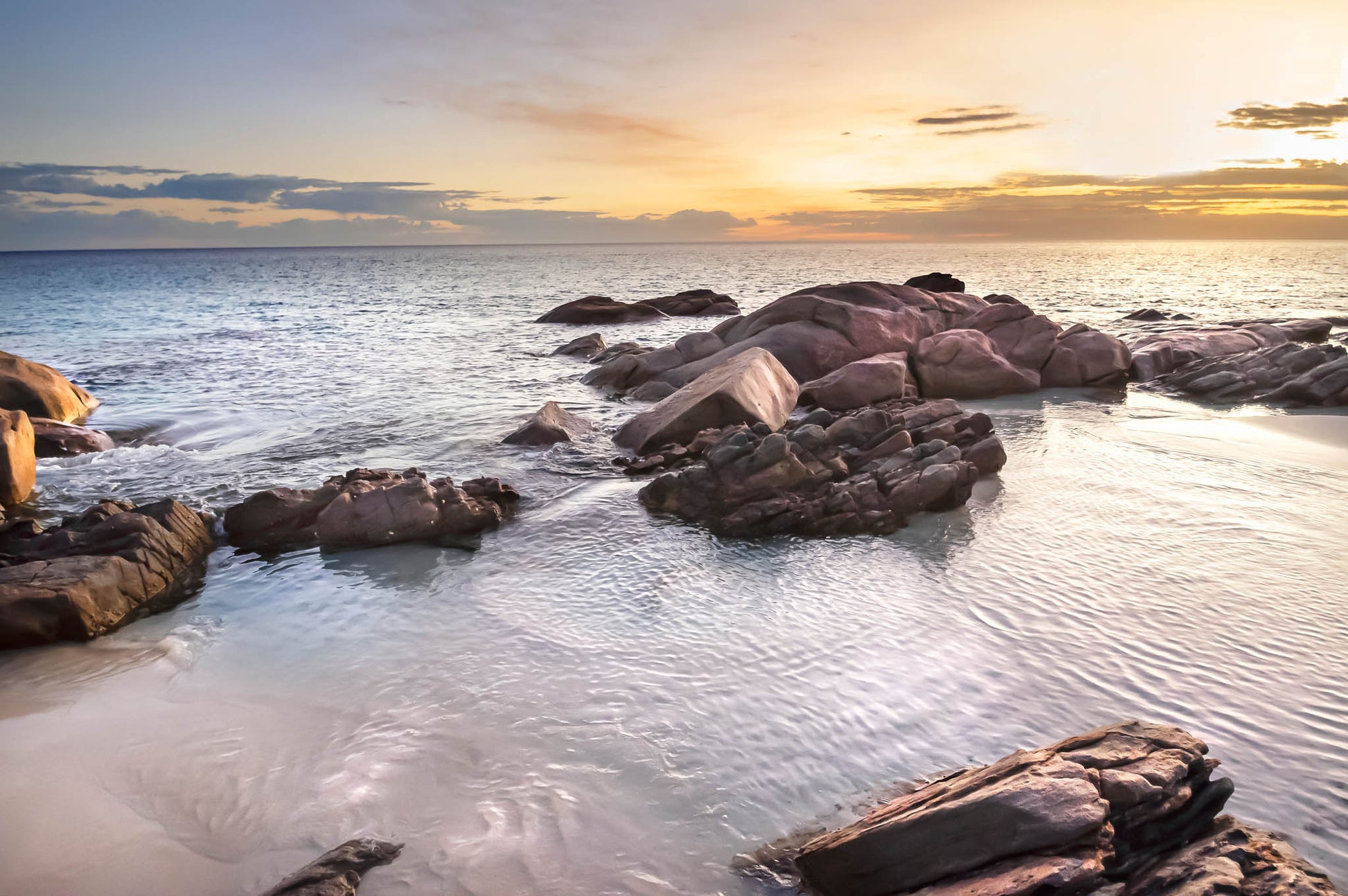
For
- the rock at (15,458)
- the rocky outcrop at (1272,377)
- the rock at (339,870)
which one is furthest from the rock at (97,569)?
the rocky outcrop at (1272,377)

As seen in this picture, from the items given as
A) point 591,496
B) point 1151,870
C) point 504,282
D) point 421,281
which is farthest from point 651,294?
point 1151,870

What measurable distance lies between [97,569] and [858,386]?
12.4 m

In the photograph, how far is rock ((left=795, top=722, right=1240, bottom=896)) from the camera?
3.38m

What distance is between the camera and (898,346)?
18391mm

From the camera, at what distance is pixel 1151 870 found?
345 cm

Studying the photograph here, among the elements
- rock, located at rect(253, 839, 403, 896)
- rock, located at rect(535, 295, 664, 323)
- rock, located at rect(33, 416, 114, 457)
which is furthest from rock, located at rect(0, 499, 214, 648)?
rock, located at rect(535, 295, 664, 323)

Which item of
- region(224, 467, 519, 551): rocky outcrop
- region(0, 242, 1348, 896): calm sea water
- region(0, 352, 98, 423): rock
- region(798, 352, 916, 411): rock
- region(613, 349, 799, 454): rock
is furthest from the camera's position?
region(798, 352, 916, 411): rock

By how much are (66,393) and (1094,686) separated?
19.0 meters

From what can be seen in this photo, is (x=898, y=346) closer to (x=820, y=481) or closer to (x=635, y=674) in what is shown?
(x=820, y=481)

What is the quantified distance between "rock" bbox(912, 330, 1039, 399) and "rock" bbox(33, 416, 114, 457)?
52.2ft

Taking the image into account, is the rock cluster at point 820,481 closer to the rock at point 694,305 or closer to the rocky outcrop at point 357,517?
the rocky outcrop at point 357,517

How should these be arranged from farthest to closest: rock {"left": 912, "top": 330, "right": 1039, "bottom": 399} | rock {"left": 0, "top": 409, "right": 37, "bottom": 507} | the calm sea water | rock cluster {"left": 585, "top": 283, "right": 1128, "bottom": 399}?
rock cluster {"left": 585, "top": 283, "right": 1128, "bottom": 399} → rock {"left": 912, "top": 330, "right": 1039, "bottom": 399} → rock {"left": 0, "top": 409, "right": 37, "bottom": 507} → the calm sea water

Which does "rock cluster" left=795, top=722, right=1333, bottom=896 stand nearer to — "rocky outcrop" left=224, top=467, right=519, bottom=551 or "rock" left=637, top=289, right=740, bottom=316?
"rocky outcrop" left=224, top=467, right=519, bottom=551

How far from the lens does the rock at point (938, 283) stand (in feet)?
74.8
